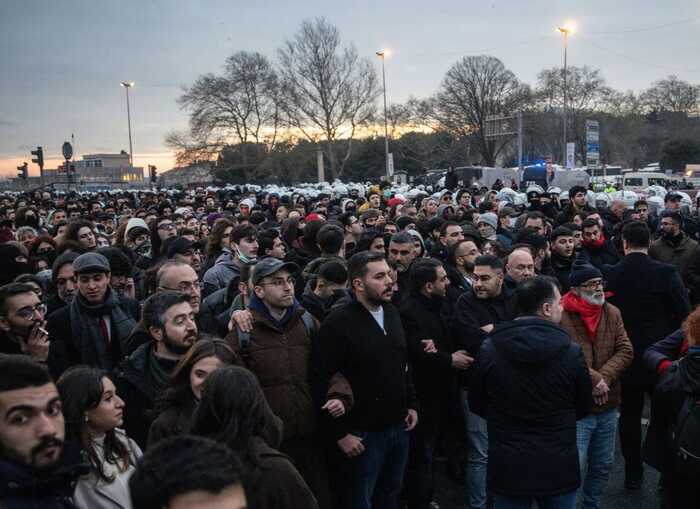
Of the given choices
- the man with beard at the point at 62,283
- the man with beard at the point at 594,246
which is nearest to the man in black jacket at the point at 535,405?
the man with beard at the point at 62,283

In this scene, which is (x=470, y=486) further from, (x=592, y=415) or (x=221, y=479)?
(x=221, y=479)

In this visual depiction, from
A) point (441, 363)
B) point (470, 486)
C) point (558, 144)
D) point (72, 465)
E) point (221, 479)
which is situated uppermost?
point (558, 144)

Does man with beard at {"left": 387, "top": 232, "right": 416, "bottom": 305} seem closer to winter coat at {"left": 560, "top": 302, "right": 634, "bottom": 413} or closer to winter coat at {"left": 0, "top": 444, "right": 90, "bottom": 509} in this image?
winter coat at {"left": 560, "top": 302, "right": 634, "bottom": 413}

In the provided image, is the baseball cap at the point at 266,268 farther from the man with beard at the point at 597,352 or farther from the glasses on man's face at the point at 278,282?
the man with beard at the point at 597,352

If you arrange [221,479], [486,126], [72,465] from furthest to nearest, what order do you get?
[486,126], [72,465], [221,479]

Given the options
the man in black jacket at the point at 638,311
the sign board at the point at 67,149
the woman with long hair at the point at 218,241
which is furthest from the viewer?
the sign board at the point at 67,149

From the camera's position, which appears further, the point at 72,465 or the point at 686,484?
the point at 686,484

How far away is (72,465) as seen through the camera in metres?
2.10

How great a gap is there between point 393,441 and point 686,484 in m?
1.66

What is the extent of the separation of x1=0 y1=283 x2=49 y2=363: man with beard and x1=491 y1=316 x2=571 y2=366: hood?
274cm

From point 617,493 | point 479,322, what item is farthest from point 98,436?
point 617,493

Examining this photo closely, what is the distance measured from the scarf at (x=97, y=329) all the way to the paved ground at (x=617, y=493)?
A: 277 centimetres

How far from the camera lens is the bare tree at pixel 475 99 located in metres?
65.4

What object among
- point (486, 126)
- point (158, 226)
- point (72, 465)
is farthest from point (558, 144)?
point (72, 465)
